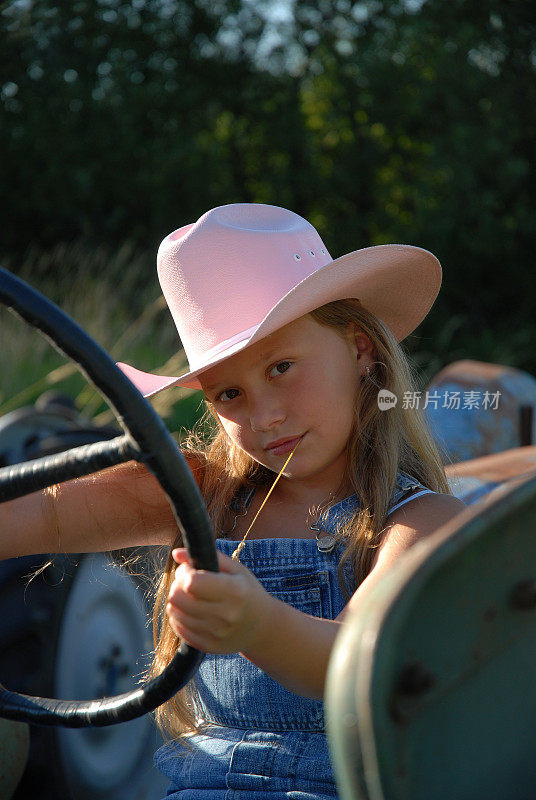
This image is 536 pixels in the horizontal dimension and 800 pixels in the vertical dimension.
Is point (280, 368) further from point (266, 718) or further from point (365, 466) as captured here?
point (266, 718)

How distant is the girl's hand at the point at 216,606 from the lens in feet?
2.87

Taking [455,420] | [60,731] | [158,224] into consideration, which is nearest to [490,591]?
[60,731]

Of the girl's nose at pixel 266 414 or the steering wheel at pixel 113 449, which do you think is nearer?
the steering wheel at pixel 113 449

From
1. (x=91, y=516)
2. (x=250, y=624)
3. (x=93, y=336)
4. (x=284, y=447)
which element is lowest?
(x=93, y=336)

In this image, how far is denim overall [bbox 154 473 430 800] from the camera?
1.24 m

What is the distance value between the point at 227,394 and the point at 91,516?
0.32 metres

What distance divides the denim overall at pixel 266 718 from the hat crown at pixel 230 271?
0.36 meters

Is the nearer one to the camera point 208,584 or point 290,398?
point 208,584

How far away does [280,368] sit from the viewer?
4.54ft

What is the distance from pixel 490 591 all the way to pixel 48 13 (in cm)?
1067

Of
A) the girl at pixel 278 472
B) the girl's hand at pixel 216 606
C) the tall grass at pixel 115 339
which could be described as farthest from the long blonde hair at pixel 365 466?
the tall grass at pixel 115 339

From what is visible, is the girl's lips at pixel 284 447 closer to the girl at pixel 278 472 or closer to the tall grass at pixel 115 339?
the girl at pixel 278 472

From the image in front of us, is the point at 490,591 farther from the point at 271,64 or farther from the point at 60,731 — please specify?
the point at 271,64

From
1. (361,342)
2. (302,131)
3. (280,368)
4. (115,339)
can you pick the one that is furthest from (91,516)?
(302,131)
